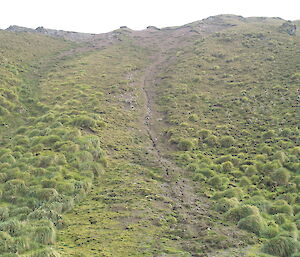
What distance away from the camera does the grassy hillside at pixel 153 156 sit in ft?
45.4

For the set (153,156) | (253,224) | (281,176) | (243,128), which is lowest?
(253,224)

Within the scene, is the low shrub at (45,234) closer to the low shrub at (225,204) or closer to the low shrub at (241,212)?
the low shrub at (241,212)

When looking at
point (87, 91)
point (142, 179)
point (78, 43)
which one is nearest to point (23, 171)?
point (142, 179)

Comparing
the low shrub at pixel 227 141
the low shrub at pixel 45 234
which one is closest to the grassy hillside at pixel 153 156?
the low shrub at pixel 45 234

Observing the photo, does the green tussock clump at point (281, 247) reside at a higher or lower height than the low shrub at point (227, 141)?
lower

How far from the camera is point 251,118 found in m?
33.1

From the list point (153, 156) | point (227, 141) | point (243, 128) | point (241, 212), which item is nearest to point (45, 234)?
point (241, 212)

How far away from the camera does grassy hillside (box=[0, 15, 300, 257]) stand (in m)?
13.9

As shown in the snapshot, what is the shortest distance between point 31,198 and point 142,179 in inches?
310

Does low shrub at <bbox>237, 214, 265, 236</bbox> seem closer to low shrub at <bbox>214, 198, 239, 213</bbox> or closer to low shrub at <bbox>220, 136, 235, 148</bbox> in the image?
low shrub at <bbox>214, 198, 239, 213</bbox>

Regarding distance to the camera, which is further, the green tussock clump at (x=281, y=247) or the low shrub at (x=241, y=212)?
the low shrub at (x=241, y=212)

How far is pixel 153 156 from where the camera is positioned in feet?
84.6

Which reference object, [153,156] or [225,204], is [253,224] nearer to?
[225,204]

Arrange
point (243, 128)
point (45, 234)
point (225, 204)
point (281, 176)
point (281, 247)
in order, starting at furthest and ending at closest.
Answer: point (243, 128)
point (281, 176)
point (225, 204)
point (281, 247)
point (45, 234)
